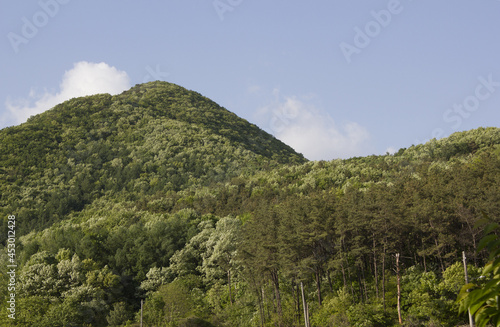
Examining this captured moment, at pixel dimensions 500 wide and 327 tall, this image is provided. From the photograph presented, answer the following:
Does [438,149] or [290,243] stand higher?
[438,149]

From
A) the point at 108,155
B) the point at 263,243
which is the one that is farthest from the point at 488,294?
the point at 108,155

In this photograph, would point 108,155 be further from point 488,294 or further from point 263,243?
point 488,294

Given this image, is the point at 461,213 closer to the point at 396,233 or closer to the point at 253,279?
the point at 396,233

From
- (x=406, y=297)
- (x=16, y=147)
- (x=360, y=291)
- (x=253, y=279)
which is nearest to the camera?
(x=406, y=297)

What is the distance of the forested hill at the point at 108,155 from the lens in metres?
128

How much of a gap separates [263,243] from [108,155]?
4284 inches

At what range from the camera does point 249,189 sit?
10512 cm

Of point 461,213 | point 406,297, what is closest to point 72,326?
point 406,297

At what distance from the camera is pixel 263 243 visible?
53.7m

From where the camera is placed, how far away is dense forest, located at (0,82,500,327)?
50.8m

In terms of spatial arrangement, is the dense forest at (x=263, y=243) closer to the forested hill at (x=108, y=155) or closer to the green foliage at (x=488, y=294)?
the forested hill at (x=108, y=155)

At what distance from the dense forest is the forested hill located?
735mm

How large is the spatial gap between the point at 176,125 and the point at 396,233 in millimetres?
126184

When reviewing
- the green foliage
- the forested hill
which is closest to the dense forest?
the forested hill
